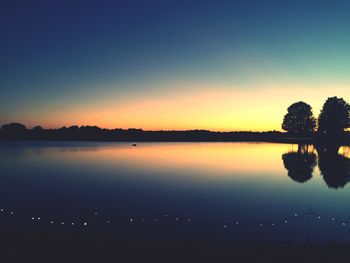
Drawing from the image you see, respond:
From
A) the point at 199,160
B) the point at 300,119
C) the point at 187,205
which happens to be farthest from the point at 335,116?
the point at 187,205

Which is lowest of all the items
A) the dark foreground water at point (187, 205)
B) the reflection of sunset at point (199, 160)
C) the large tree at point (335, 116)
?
the dark foreground water at point (187, 205)

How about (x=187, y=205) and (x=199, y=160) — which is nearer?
(x=187, y=205)

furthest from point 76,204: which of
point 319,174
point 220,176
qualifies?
point 319,174

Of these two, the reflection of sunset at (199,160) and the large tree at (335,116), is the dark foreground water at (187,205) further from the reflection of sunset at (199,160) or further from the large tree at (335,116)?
the large tree at (335,116)

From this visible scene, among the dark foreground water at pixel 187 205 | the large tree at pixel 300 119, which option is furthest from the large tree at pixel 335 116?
the dark foreground water at pixel 187 205

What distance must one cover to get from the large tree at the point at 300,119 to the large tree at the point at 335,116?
16947mm

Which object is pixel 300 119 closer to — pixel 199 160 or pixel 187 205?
pixel 199 160

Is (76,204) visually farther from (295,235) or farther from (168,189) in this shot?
(295,235)

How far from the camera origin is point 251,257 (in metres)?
12.5

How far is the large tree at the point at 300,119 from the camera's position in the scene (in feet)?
365

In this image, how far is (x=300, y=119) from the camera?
112m

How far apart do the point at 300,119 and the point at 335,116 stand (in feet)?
70.3

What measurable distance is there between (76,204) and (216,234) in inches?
535

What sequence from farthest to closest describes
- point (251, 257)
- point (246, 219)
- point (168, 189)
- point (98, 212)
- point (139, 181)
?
point (139, 181) < point (168, 189) < point (98, 212) < point (246, 219) < point (251, 257)
